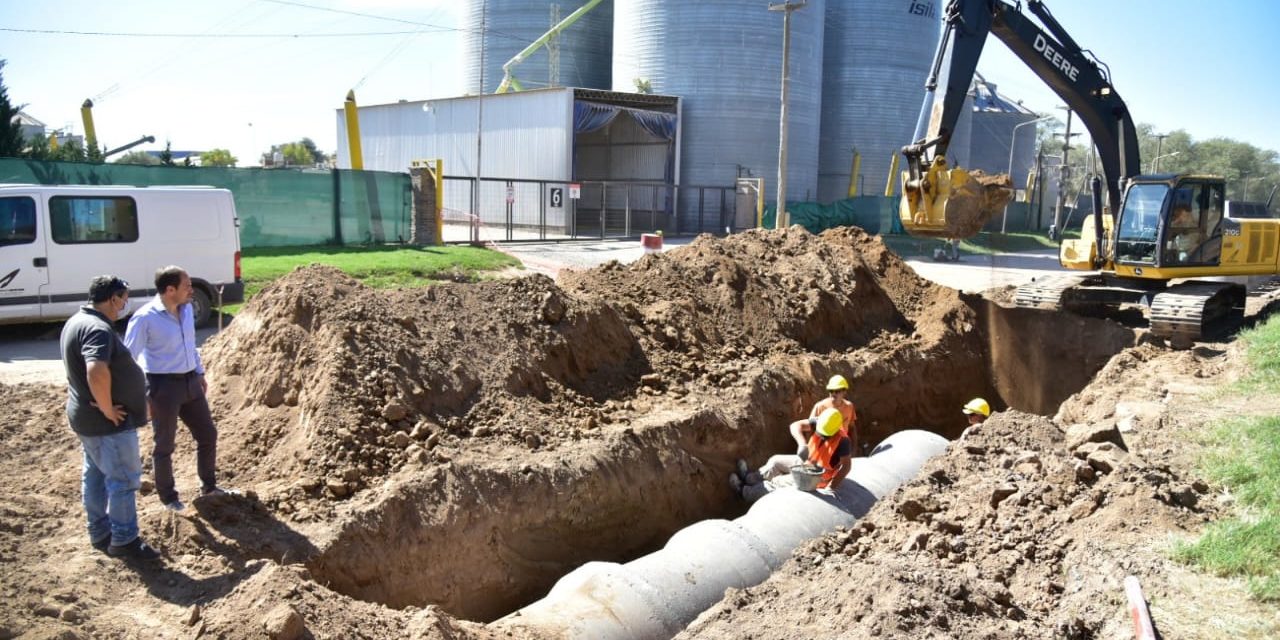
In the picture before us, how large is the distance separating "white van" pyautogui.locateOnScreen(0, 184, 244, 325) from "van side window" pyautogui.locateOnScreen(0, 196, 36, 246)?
0.01 metres

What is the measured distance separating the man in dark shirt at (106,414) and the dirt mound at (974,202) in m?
10.4

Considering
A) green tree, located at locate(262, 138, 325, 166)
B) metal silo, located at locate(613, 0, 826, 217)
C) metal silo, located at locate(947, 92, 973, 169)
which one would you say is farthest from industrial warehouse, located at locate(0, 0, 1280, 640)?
green tree, located at locate(262, 138, 325, 166)

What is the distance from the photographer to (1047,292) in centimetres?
1523

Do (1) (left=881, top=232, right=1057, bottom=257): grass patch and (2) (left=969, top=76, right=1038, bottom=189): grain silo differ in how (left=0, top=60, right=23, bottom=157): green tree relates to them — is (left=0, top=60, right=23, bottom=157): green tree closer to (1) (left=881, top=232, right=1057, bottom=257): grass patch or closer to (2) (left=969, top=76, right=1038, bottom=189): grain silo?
(1) (left=881, top=232, right=1057, bottom=257): grass patch

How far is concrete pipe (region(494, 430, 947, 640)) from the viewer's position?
20.1ft

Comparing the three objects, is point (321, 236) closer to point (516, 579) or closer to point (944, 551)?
point (516, 579)

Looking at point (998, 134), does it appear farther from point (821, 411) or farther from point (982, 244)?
point (821, 411)

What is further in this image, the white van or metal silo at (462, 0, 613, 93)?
metal silo at (462, 0, 613, 93)

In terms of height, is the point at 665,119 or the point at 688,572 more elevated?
the point at 665,119

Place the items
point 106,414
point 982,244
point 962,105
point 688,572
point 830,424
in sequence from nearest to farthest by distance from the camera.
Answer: point 106,414 → point 688,572 → point 830,424 → point 962,105 → point 982,244

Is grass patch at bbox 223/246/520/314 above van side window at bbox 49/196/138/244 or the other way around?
the other way around

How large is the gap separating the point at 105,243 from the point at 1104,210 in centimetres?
1593

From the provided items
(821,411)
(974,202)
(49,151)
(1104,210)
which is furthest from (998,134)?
(821,411)

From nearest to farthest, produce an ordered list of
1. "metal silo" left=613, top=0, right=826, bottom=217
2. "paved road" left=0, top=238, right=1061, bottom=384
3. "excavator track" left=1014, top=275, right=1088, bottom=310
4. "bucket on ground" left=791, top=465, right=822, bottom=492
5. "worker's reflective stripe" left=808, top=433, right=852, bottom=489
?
"bucket on ground" left=791, top=465, right=822, bottom=492 < "worker's reflective stripe" left=808, top=433, right=852, bottom=489 < "paved road" left=0, top=238, right=1061, bottom=384 < "excavator track" left=1014, top=275, right=1088, bottom=310 < "metal silo" left=613, top=0, right=826, bottom=217
